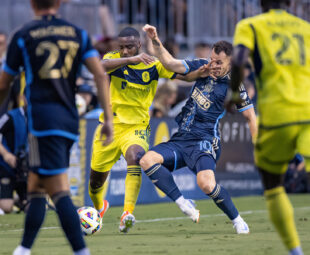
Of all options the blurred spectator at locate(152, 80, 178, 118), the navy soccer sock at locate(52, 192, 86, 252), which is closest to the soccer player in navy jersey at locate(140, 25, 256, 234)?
the navy soccer sock at locate(52, 192, 86, 252)

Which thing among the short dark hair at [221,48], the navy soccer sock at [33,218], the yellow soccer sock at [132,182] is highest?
the short dark hair at [221,48]

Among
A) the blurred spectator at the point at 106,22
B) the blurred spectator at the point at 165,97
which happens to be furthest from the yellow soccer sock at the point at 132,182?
the blurred spectator at the point at 106,22

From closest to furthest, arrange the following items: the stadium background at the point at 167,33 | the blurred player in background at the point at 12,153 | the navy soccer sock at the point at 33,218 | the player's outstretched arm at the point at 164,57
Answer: the navy soccer sock at the point at 33,218 < the player's outstretched arm at the point at 164,57 < the blurred player in background at the point at 12,153 < the stadium background at the point at 167,33

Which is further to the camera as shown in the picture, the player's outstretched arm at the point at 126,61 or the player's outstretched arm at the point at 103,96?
the player's outstretched arm at the point at 126,61

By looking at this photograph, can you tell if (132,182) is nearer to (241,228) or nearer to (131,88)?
(131,88)

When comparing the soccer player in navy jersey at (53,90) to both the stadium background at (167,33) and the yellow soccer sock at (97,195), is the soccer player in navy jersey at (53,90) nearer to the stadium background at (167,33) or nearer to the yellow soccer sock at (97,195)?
the yellow soccer sock at (97,195)

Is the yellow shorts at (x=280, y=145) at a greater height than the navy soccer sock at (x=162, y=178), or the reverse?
the yellow shorts at (x=280, y=145)

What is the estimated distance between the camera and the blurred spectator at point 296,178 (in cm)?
1584

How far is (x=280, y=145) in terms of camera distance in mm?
5680

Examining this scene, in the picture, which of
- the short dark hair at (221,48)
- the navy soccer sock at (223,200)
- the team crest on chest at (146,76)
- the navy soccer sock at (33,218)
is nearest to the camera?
the navy soccer sock at (33,218)

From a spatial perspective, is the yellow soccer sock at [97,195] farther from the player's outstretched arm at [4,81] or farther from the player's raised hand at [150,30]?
the player's outstretched arm at [4,81]

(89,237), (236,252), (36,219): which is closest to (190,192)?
(89,237)

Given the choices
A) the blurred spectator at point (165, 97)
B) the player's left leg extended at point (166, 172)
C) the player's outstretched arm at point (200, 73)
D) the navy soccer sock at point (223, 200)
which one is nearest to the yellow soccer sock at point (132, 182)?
the player's left leg extended at point (166, 172)

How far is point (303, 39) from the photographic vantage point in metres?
5.80
